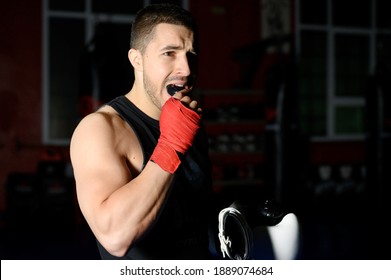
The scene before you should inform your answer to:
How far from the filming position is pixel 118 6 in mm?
5410

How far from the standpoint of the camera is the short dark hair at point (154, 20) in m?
1.25

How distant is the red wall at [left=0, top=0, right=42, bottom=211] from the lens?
484 centimetres

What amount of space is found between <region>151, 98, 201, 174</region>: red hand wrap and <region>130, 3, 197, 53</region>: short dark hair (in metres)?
0.22

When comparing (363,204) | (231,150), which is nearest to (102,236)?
(231,150)

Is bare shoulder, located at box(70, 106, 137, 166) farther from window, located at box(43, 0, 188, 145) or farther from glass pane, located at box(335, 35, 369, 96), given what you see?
glass pane, located at box(335, 35, 369, 96)

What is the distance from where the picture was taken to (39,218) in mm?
4547

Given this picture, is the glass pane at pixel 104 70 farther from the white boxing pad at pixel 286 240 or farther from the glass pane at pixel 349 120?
the white boxing pad at pixel 286 240

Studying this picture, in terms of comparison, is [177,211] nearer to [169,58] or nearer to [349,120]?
[169,58]

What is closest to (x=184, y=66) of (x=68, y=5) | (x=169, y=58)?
(x=169, y=58)

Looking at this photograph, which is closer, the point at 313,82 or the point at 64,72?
the point at 64,72

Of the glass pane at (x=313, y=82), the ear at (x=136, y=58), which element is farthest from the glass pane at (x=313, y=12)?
the ear at (x=136, y=58)

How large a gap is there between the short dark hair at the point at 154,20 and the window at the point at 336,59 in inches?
188

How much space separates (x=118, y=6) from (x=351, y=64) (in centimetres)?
290
